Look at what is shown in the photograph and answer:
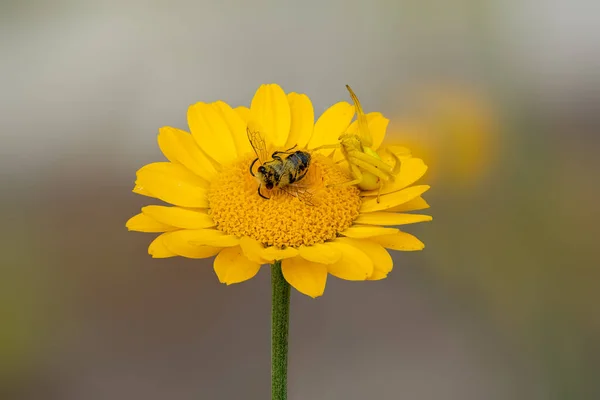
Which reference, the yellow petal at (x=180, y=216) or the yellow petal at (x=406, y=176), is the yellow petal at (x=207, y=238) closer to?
the yellow petal at (x=180, y=216)

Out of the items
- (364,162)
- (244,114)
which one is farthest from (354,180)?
(244,114)

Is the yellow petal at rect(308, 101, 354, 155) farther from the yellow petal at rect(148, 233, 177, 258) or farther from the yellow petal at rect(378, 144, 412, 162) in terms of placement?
the yellow petal at rect(148, 233, 177, 258)

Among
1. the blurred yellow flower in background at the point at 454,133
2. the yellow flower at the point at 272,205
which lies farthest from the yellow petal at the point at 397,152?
the blurred yellow flower in background at the point at 454,133

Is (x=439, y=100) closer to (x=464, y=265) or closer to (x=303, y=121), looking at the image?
(x=464, y=265)

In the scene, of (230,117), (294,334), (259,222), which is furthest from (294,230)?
(294,334)

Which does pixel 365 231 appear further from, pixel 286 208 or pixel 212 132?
pixel 212 132

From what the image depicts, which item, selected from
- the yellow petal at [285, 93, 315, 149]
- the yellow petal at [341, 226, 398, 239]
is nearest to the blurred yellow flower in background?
the yellow petal at [285, 93, 315, 149]
